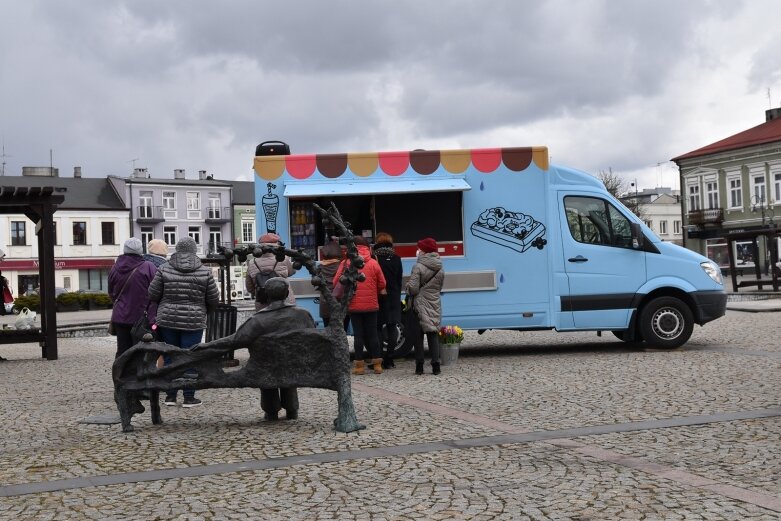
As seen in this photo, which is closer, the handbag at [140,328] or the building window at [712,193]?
the handbag at [140,328]

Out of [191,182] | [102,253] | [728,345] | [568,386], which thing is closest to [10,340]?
[568,386]

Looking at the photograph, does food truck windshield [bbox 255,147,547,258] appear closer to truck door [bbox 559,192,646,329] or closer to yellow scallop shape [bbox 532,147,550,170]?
yellow scallop shape [bbox 532,147,550,170]

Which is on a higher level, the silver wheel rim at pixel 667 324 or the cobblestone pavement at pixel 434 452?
the silver wheel rim at pixel 667 324

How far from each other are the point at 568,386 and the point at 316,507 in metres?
5.83

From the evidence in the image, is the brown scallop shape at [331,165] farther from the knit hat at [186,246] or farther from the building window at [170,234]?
the building window at [170,234]

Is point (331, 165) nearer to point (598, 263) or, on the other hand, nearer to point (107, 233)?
Answer: point (598, 263)

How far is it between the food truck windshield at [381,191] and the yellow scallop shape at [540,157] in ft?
0.26

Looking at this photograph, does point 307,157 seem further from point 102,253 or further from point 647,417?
point 102,253

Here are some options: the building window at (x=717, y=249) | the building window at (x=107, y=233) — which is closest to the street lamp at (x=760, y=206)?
the building window at (x=717, y=249)

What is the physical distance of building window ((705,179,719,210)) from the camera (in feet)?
226

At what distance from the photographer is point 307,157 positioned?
1471cm

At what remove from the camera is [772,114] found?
70188mm

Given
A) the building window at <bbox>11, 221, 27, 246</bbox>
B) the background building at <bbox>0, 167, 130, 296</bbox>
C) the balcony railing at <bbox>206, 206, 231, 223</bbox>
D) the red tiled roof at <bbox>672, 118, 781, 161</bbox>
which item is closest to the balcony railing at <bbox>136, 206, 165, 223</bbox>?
the background building at <bbox>0, 167, 130, 296</bbox>

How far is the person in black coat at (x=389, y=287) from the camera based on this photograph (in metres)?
13.4
